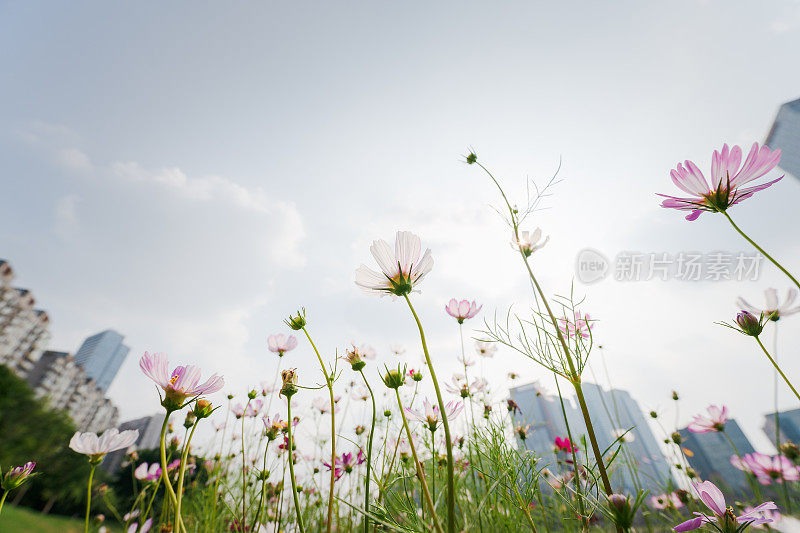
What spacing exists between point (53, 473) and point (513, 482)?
46.0 ft

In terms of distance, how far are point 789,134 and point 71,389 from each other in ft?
236

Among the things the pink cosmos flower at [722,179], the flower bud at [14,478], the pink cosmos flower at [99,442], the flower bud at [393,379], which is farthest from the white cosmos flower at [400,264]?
the flower bud at [14,478]

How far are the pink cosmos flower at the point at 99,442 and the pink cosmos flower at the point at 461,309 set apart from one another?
3.44 ft

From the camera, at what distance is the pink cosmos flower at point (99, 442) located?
35.0 inches

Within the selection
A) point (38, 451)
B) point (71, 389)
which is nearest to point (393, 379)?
point (38, 451)

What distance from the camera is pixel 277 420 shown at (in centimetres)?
146

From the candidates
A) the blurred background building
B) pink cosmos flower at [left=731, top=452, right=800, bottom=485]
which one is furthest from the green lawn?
the blurred background building

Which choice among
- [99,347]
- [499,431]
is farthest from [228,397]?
[99,347]

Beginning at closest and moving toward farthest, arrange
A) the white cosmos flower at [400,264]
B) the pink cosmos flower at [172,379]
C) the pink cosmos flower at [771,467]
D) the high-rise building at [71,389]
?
the pink cosmos flower at [172,379]
the white cosmos flower at [400,264]
the pink cosmos flower at [771,467]
the high-rise building at [71,389]

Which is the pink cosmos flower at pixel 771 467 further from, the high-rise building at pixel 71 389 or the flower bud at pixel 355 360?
the high-rise building at pixel 71 389

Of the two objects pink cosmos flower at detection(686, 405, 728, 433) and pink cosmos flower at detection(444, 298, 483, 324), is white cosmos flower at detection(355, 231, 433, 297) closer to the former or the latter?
pink cosmos flower at detection(444, 298, 483, 324)

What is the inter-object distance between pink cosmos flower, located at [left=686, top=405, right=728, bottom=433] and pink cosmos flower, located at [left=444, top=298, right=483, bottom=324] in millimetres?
1199

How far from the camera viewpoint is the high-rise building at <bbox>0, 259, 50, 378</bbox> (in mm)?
23931

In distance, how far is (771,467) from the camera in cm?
139
